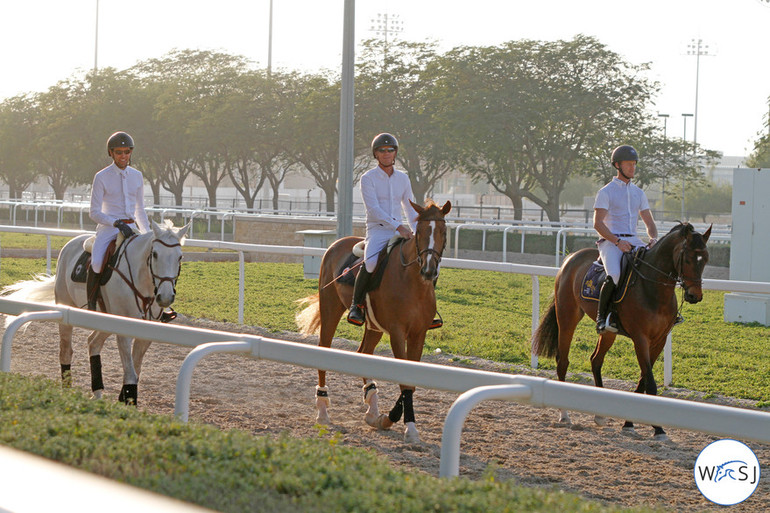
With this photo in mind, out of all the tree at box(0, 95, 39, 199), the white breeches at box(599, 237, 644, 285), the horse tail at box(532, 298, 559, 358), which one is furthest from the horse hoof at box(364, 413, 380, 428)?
the tree at box(0, 95, 39, 199)

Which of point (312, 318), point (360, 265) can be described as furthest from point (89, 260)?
point (360, 265)

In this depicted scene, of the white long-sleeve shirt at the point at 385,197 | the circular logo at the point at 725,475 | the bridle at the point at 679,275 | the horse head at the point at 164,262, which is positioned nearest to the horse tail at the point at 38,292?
the horse head at the point at 164,262

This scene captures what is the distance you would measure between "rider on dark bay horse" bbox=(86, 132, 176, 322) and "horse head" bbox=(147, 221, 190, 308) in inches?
24.0

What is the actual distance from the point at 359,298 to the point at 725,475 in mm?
3559

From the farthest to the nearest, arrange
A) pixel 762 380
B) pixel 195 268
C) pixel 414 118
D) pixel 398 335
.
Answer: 1. pixel 414 118
2. pixel 195 268
3. pixel 762 380
4. pixel 398 335

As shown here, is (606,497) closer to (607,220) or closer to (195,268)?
(607,220)

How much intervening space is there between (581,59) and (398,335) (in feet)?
111

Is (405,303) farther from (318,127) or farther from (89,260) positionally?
(318,127)

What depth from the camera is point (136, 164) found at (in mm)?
60031

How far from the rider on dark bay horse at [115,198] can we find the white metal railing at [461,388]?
3.27m

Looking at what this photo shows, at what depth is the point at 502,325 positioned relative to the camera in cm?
1398

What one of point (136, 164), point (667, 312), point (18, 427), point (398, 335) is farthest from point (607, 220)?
point (136, 164)

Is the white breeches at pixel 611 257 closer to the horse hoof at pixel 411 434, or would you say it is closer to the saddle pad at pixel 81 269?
the horse hoof at pixel 411 434

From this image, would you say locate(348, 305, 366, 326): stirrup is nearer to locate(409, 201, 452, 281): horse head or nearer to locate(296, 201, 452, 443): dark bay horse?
locate(296, 201, 452, 443): dark bay horse
